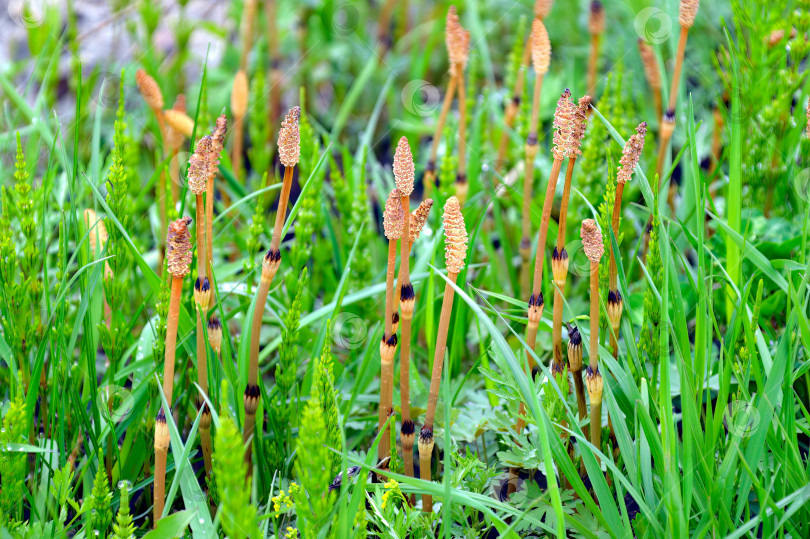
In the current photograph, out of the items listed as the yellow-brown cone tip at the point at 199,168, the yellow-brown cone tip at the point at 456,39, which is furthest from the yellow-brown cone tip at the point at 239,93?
the yellow-brown cone tip at the point at 199,168

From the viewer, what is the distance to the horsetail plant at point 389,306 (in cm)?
100

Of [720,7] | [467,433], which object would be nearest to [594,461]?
[467,433]

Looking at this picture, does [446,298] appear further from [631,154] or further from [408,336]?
[631,154]

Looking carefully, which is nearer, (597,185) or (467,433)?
(467,433)

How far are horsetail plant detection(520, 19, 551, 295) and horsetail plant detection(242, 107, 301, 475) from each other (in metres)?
0.57

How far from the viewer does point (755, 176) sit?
161cm

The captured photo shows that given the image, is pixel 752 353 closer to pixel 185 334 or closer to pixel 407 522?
pixel 407 522

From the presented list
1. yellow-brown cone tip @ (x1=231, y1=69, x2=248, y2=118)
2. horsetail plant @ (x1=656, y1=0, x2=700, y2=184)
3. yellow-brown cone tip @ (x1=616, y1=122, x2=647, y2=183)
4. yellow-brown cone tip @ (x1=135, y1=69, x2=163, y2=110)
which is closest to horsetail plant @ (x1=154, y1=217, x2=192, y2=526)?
yellow-brown cone tip @ (x1=135, y1=69, x2=163, y2=110)

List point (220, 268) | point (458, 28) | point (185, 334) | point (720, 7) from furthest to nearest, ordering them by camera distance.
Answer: point (720, 7) < point (220, 268) < point (458, 28) < point (185, 334)

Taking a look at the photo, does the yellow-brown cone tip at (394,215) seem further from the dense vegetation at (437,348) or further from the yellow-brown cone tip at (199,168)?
the yellow-brown cone tip at (199,168)

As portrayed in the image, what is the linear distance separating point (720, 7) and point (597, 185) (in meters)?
1.45

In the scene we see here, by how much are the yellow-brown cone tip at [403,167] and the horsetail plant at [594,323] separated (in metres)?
0.24

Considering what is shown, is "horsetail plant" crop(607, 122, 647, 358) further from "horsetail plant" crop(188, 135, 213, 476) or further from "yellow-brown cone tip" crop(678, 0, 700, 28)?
"horsetail plant" crop(188, 135, 213, 476)

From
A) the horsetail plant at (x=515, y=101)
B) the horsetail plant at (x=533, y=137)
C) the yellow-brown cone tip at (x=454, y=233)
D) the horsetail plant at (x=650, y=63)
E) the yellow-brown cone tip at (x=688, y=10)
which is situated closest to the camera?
the yellow-brown cone tip at (x=454, y=233)
